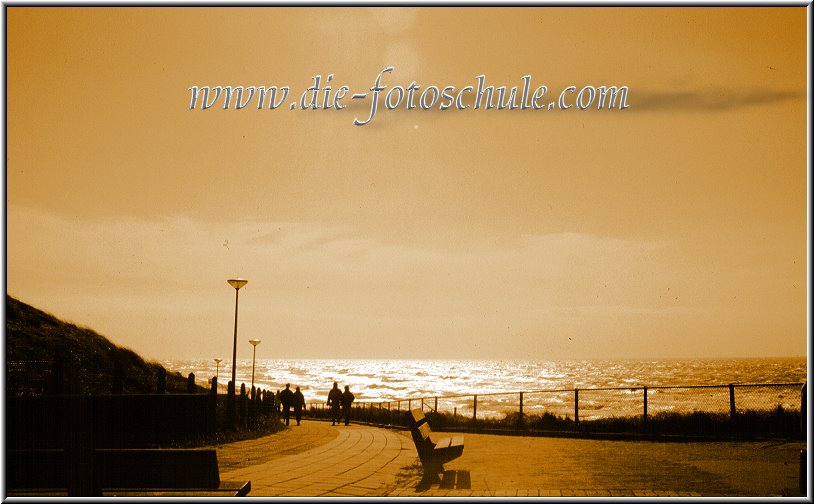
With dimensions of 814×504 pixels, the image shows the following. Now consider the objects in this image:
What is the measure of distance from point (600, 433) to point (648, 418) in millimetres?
2578

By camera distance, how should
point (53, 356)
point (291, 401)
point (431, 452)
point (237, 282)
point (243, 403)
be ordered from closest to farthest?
point (431, 452)
point (53, 356)
point (243, 403)
point (237, 282)
point (291, 401)

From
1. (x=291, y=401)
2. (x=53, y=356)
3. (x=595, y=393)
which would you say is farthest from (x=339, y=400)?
(x=595, y=393)

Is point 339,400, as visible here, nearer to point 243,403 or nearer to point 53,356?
point 243,403

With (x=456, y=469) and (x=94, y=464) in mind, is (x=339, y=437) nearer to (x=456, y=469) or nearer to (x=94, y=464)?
(x=456, y=469)

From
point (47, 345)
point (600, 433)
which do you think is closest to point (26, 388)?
point (47, 345)

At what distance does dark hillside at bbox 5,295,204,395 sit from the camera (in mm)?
19406

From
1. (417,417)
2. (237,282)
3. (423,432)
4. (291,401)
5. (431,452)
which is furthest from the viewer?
(291,401)

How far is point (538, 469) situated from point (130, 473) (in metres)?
5.61

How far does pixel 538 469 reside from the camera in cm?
1044

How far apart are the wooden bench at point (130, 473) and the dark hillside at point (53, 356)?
9835 millimetres

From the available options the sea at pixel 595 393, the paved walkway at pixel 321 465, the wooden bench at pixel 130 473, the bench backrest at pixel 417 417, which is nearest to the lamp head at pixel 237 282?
the sea at pixel 595 393

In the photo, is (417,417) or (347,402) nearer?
(417,417)

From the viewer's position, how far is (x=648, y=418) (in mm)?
18203

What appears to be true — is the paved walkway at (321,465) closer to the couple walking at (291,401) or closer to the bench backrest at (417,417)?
the bench backrest at (417,417)
